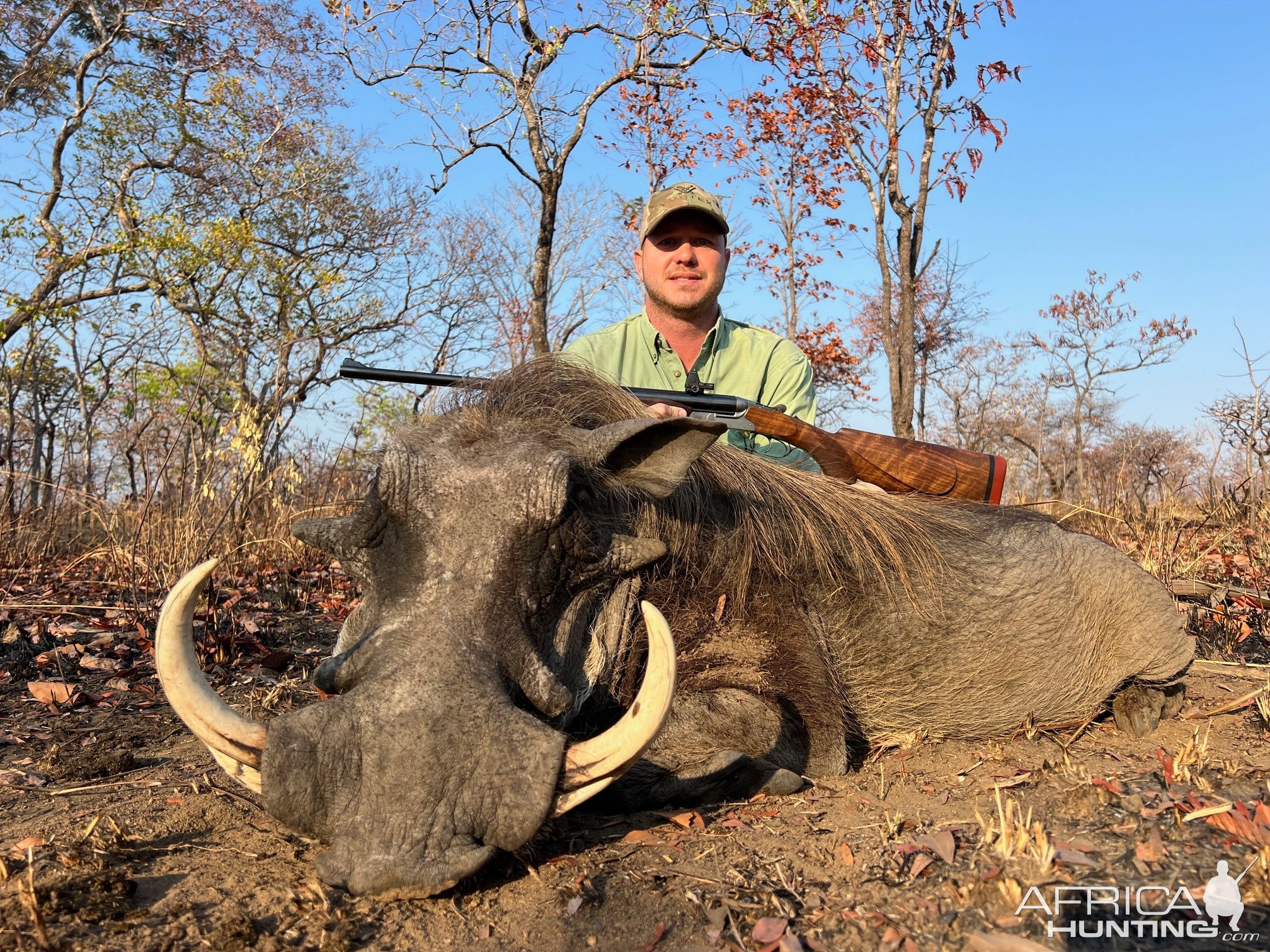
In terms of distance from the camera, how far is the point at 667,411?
321 cm

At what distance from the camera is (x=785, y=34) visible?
1185 centimetres

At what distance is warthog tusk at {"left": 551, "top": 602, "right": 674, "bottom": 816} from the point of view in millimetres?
Result: 1826

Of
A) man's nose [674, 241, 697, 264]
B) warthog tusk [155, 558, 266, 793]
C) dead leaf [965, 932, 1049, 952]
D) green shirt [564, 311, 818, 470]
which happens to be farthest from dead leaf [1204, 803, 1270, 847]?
man's nose [674, 241, 697, 264]

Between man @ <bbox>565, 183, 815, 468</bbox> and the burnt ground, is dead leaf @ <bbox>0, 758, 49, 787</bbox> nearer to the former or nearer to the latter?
the burnt ground

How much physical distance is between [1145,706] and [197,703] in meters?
3.21

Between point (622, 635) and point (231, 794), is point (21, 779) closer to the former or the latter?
point (231, 794)

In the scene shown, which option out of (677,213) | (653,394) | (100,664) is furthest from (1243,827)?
(100,664)

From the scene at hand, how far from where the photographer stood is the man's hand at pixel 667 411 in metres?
3.11

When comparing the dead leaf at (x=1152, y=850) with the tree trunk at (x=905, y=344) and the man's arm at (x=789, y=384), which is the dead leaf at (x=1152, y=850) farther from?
the tree trunk at (x=905, y=344)

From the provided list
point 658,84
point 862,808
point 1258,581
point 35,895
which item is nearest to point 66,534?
point 35,895

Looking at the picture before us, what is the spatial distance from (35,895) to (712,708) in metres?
1.57

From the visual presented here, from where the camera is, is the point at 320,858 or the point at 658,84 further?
the point at 658,84

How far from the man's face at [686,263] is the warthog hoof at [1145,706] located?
268 centimetres

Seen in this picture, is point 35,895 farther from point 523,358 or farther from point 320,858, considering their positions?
point 523,358
